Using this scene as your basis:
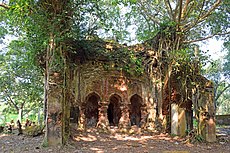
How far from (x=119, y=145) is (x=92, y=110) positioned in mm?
3468

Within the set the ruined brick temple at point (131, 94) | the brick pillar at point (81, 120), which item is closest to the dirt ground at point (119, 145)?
the brick pillar at point (81, 120)

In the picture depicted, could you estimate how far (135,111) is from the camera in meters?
11.6

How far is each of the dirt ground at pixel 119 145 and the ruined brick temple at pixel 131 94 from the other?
0.64 m

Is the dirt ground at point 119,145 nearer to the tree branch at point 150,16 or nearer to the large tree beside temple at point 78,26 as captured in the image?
the large tree beside temple at point 78,26

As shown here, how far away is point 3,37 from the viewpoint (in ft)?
47.3

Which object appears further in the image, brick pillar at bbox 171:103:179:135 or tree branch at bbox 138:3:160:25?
tree branch at bbox 138:3:160:25

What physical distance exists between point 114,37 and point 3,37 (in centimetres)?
675

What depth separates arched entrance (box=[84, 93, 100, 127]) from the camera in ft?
34.9

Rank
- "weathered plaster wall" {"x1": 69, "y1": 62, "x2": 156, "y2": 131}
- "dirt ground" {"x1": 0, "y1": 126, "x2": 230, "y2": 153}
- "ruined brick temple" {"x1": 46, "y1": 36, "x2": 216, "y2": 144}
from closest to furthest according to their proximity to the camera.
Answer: "dirt ground" {"x1": 0, "y1": 126, "x2": 230, "y2": 153} → "ruined brick temple" {"x1": 46, "y1": 36, "x2": 216, "y2": 144} → "weathered plaster wall" {"x1": 69, "y1": 62, "x2": 156, "y2": 131}

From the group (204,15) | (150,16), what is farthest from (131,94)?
(204,15)

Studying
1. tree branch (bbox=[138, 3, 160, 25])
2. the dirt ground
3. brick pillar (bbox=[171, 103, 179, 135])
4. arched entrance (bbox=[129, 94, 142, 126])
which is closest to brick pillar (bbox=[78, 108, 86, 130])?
the dirt ground

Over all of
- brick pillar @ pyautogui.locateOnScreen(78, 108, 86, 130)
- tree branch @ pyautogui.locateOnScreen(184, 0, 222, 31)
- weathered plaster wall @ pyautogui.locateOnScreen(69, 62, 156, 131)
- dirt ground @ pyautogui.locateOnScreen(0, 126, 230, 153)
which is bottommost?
dirt ground @ pyautogui.locateOnScreen(0, 126, 230, 153)

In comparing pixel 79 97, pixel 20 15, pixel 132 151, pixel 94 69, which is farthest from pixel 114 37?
pixel 132 151

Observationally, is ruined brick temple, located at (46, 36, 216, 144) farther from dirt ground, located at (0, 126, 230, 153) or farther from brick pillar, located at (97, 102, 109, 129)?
dirt ground, located at (0, 126, 230, 153)
